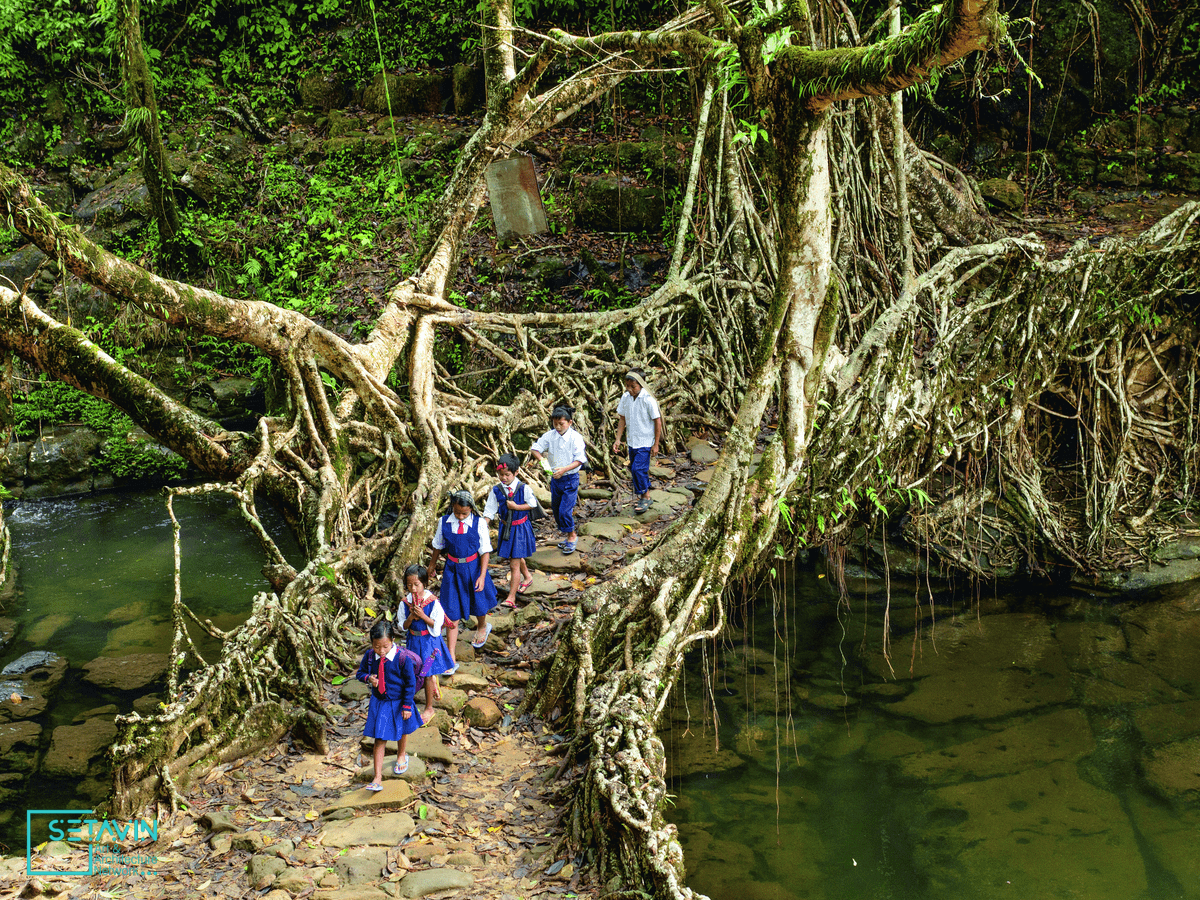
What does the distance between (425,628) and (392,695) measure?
52cm

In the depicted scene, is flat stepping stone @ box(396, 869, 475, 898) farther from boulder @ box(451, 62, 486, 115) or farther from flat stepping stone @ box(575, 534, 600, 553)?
boulder @ box(451, 62, 486, 115)

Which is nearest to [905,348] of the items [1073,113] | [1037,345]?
[1037,345]

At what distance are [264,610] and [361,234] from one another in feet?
30.3

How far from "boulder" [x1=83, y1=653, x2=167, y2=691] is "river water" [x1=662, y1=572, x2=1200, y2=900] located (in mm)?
4681

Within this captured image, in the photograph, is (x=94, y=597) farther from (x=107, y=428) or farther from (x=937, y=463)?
(x=937, y=463)

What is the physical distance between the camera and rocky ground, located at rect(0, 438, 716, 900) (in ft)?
14.7

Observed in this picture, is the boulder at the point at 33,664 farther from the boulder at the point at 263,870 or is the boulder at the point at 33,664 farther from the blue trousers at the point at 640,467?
the blue trousers at the point at 640,467

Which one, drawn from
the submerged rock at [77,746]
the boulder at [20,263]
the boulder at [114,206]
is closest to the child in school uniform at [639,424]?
the submerged rock at [77,746]

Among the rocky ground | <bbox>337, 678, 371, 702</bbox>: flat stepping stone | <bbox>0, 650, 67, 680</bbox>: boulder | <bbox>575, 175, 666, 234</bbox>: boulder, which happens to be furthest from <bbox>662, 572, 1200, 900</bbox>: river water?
<bbox>575, 175, 666, 234</bbox>: boulder

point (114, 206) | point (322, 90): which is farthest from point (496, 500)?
point (322, 90)

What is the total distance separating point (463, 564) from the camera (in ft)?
Result: 20.8

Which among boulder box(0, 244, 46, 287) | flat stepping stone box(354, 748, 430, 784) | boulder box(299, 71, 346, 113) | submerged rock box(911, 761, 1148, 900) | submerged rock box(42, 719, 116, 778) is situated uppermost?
boulder box(299, 71, 346, 113)

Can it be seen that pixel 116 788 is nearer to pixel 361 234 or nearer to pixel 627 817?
pixel 627 817

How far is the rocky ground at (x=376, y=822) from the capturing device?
4492 mm
